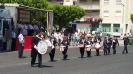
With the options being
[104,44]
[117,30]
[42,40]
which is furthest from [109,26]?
[42,40]

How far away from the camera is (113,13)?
94.4 m

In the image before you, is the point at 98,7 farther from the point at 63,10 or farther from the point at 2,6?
the point at 2,6

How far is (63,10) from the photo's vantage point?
77062 millimetres

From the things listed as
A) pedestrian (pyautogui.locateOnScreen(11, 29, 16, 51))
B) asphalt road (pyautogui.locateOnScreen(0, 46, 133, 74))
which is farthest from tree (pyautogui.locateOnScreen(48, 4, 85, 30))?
asphalt road (pyautogui.locateOnScreen(0, 46, 133, 74))

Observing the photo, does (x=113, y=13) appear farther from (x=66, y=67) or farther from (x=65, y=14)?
(x=66, y=67)

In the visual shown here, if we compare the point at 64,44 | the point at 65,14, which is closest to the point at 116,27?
the point at 65,14

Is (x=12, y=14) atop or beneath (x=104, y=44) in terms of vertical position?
atop

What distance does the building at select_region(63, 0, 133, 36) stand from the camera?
306 ft

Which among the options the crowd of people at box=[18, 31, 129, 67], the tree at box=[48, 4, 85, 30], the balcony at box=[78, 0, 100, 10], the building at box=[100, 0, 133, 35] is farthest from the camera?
the balcony at box=[78, 0, 100, 10]

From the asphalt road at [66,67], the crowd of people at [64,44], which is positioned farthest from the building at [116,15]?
the asphalt road at [66,67]

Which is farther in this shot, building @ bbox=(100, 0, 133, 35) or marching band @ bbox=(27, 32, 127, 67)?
building @ bbox=(100, 0, 133, 35)

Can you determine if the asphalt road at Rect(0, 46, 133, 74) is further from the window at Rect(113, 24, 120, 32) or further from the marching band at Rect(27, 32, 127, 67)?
the window at Rect(113, 24, 120, 32)

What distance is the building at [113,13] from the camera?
93125mm

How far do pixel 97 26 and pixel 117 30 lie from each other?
4.09 metres
